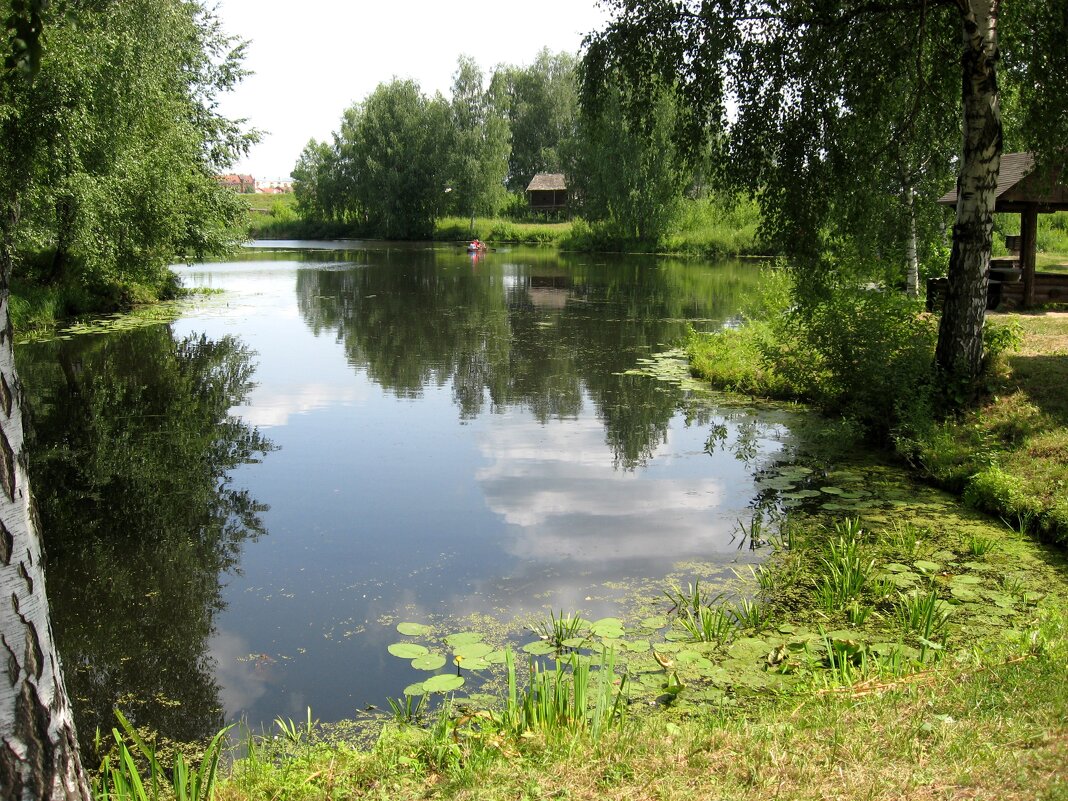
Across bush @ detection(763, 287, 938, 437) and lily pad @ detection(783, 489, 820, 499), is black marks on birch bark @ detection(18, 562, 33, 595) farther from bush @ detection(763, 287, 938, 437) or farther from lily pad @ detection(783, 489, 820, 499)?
bush @ detection(763, 287, 938, 437)

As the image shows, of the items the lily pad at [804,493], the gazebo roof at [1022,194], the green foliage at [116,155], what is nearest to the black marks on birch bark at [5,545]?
the lily pad at [804,493]

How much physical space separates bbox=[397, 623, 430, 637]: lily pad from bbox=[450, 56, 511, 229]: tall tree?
202 ft

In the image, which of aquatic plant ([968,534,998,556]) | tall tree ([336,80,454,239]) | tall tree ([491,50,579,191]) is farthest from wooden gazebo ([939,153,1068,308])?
tall tree ([491,50,579,191])

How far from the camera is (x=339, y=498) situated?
30.5 ft

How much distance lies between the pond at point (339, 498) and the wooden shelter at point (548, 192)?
56236mm

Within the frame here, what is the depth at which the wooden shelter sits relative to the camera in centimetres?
7450

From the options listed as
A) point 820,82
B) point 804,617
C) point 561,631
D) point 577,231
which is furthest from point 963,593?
point 577,231

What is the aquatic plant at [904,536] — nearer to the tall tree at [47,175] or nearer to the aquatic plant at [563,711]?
the aquatic plant at [563,711]

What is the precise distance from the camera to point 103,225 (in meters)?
19.4

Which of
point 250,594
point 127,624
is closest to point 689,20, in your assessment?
point 250,594

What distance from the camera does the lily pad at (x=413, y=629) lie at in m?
6.09

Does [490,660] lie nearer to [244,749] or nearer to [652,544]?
[244,749]

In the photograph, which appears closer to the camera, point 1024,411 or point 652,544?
point 652,544

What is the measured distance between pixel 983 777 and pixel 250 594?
5244 mm
